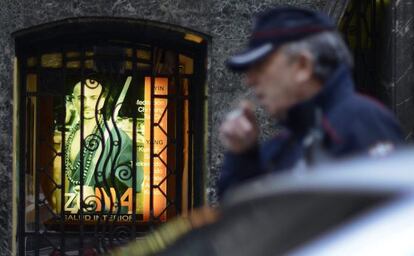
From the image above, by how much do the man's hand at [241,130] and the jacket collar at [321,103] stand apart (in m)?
0.19

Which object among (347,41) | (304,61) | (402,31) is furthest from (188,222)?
(347,41)

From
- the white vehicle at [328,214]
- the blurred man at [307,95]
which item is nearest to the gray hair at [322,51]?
the blurred man at [307,95]

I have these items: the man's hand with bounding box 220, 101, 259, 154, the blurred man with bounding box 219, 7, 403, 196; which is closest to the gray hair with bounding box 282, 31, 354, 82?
the blurred man with bounding box 219, 7, 403, 196

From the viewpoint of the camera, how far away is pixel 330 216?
8.14 ft

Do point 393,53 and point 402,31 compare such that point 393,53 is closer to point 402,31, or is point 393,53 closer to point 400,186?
point 402,31

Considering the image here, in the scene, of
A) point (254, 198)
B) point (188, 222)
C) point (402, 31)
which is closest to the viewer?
point (254, 198)

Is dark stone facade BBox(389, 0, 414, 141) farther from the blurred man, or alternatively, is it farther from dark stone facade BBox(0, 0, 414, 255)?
the blurred man

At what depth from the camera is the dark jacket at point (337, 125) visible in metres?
3.43

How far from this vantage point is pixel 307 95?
140 inches

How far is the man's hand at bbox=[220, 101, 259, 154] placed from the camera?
371 centimetres

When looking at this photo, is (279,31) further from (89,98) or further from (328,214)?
(89,98)

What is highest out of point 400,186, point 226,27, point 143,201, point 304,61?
point 226,27

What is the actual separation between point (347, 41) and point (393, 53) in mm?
749

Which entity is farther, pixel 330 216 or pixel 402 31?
pixel 402 31
